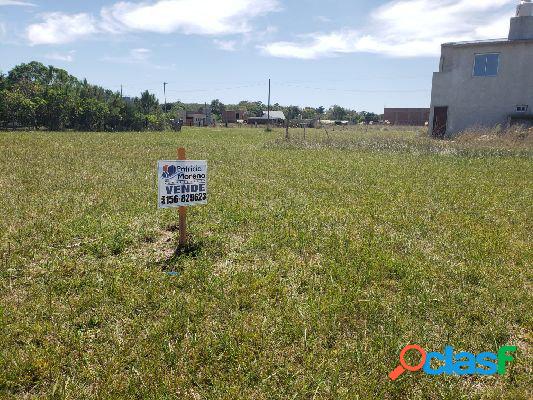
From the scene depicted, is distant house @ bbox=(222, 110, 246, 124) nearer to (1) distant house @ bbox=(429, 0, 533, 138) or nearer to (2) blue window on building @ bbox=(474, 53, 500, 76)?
(1) distant house @ bbox=(429, 0, 533, 138)

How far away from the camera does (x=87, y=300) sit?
4.37m

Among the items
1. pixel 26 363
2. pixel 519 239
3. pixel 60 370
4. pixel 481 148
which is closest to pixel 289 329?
pixel 60 370

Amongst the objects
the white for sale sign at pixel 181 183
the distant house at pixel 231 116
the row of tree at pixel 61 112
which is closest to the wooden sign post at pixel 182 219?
the white for sale sign at pixel 181 183

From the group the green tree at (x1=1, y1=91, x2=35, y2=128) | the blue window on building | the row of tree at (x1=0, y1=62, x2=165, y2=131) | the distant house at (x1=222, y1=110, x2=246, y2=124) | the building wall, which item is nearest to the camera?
the building wall

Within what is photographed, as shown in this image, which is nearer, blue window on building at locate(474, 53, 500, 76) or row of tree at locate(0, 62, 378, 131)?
blue window on building at locate(474, 53, 500, 76)

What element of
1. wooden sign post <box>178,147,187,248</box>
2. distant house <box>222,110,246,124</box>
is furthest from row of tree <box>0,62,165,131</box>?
distant house <box>222,110,246,124</box>

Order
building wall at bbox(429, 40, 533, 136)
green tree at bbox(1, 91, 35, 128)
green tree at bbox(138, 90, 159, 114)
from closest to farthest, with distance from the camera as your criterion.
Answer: building wall at bbox(429, 40, 533, 136)
green tree at bbox(1, 91, 35, 128)
green tree at bbox(138, 90, 159, 114)

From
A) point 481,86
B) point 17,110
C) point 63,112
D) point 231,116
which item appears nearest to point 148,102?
point 63,112

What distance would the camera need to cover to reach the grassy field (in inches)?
128

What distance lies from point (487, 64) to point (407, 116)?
233 ft

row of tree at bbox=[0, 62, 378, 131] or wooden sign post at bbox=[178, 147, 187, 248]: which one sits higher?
row of tree at bbox=[0, 62, 378, 131]

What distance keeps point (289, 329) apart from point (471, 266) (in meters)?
3.18

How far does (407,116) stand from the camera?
96.2 m

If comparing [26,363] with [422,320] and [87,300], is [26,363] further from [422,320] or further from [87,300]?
[422,320]
